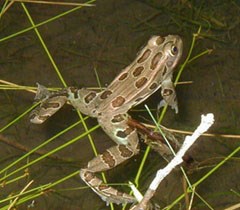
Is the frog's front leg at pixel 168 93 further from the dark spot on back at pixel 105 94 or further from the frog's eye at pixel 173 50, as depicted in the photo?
the dark spot on back at pixel 105 94

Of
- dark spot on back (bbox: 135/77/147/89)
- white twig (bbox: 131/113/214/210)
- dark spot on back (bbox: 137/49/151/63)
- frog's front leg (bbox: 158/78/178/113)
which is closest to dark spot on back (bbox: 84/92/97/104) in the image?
dark spot on back (bbox: 135/77/147/89)

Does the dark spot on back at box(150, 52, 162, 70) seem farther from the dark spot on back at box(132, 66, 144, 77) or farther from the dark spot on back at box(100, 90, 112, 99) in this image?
the dark spot on back at box(100, 90, 112, 99)

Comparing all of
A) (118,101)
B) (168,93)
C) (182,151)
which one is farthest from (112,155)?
(182,151)

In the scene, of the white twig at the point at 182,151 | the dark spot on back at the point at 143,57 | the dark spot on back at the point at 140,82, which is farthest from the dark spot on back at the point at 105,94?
the white twig at the point at 182,151

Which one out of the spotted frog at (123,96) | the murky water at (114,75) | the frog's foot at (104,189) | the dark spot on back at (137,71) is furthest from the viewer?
the murky water at (114,75)

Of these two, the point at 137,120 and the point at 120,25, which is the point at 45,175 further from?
the point at 120,25

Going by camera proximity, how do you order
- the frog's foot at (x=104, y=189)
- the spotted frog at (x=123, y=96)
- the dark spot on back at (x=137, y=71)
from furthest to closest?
the dark spot on back at (x=137, y=71)
the spotted frog at (x=123, y=96)
the frog's foot at (x=104, y=189)
